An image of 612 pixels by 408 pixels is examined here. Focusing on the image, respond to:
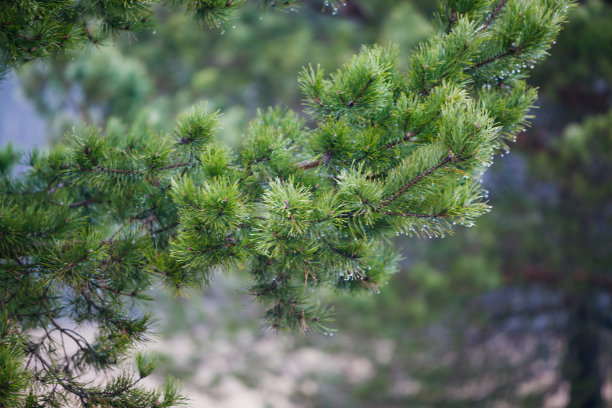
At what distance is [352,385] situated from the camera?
6176 millimetres

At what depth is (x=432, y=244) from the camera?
5746 millimetres

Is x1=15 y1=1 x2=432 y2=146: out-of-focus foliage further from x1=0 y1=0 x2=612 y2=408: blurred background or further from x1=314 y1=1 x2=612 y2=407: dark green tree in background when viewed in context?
x1=314 y1=1 x2=612 y2=407: dark green tree in background

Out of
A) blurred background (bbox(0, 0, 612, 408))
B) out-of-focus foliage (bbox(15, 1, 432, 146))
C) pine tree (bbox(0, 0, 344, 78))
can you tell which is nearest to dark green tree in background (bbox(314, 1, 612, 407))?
blurred background (bbox(0, 0, 612, 408))

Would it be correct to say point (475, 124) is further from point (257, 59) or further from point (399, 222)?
point (257, 59)

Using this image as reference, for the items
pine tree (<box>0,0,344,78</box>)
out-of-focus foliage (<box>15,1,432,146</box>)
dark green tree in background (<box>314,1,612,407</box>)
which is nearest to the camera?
pine tree (<box>0,0,344,78</box>)

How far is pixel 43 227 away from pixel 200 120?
2.62ft

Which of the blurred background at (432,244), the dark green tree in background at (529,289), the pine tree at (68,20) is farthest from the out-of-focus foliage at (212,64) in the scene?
the pine tree at (68,20)

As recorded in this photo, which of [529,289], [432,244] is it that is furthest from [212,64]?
[529,289]

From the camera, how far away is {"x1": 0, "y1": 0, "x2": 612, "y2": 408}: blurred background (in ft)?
14.4

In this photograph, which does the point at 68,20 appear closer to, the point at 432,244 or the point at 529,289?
the point at 432,244

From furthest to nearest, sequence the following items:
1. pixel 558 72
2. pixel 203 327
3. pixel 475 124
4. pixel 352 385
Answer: pixel 203 327 < pixel 352 385 < pixel 558 72 < pixel 475 124

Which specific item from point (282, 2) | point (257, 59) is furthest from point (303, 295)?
point (257, 59)

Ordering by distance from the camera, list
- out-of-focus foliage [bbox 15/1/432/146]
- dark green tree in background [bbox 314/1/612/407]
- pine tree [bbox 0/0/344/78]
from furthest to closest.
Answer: dark green tree in background [bbox 314/1/612/407], out-of-focus foliage [bbox 15/1/432/146], pine tree [bbox 0/0/344/78]

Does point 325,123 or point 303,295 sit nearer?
point 325,123
